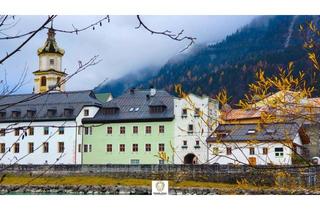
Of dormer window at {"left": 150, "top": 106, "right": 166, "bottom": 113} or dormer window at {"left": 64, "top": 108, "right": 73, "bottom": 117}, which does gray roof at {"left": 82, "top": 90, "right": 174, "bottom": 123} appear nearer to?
dormer window at {"left": 150, "top": 106, "right": 166, "bottom": 113}

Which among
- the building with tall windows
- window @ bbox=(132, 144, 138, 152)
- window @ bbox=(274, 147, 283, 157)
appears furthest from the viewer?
window @ bbox=(132, 144, 138, 152)

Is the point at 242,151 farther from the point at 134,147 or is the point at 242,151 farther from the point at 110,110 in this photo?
the point at 134,147

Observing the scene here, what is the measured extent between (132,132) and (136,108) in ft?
1.84

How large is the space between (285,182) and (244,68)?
4.58ft

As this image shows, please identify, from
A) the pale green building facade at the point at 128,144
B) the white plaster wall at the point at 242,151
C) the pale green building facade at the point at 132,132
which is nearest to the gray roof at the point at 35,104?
the pale green building facade at the point at 132,132

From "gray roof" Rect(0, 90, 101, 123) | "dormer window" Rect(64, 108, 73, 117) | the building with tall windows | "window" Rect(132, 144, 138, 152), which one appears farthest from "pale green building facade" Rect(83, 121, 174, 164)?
"dormer window" Rect(64, 108, 73, 117)

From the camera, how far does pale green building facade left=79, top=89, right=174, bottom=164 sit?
355 inches

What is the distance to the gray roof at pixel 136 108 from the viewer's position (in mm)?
8562

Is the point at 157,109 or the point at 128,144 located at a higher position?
the point at 157,109

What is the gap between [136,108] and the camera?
35.1 feet

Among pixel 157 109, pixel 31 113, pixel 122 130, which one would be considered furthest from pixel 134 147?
pixel 31 113

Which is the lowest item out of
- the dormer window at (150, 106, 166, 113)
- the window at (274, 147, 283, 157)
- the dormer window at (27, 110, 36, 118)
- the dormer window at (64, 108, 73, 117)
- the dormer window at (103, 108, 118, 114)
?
the window at (274, 147, 283, 157)

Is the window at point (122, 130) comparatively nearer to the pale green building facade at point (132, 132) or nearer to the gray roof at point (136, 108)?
the pale green building facade at point (132, 132)
